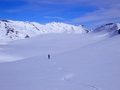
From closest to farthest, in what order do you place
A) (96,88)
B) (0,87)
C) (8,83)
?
(96,88) < (0,87) < (8,83)

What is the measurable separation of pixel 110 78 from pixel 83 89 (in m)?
2.45

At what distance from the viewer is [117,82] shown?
11.2 meters

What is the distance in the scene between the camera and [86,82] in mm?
12125

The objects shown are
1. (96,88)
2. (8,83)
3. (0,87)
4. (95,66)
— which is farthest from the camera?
(95,66)

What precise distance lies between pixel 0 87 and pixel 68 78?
4962 millimetres

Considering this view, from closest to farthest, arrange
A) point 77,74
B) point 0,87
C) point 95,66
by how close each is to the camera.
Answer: point 0,87 → point 77,74 → point 95,66

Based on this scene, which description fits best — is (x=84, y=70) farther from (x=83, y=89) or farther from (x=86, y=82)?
(x=83, y=89)

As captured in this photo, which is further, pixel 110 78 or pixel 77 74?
pixel 77 74

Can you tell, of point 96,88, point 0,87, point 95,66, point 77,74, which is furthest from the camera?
Answer: point 95,66

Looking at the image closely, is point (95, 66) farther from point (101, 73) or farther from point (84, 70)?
point (101, 73)

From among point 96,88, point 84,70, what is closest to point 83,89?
point 96,88

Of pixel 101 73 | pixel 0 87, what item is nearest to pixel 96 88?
pixel 101 73

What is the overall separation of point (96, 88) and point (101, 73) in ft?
9.70

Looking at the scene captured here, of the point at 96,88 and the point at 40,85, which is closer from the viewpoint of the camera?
the point at 96,88
